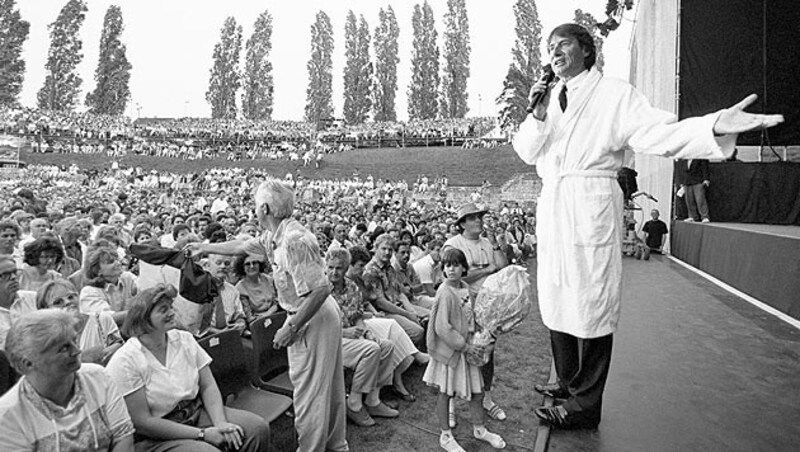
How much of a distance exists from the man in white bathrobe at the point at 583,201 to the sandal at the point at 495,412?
3.63 feet

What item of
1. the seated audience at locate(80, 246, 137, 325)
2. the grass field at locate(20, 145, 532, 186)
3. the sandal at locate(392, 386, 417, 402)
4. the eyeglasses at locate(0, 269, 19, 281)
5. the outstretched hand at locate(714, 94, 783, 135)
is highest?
the grass field at locate(20, 145, 532, 186)

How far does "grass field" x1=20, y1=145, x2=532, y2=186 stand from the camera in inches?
1249

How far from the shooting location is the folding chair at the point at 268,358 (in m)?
3.44

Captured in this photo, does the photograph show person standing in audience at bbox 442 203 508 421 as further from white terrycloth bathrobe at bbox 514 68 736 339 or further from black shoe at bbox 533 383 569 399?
white terrycloth bathrobe at bbox 514 68 736 339

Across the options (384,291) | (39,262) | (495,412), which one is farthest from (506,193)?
(39,262)

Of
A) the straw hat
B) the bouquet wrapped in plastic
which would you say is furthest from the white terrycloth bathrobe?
the straw hat

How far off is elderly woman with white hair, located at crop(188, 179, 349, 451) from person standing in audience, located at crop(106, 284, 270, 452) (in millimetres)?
278

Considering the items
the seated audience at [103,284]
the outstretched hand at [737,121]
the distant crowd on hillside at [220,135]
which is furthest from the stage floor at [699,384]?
the distant crowd on hillside at [220,135]

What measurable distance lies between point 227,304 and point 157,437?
6.10ft

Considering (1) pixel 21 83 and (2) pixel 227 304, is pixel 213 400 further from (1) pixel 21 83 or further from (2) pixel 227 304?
(1) pixel 21 83

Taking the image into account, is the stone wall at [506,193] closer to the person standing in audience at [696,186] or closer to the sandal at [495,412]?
the person standing in audience at [696,186]

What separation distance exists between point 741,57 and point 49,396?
406 inches

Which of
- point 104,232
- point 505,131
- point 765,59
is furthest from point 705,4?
point 505,131

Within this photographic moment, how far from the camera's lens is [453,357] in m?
3.22
